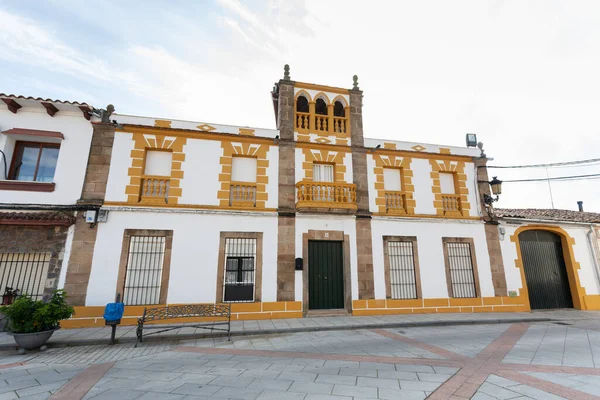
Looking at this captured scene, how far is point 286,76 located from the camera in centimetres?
1225

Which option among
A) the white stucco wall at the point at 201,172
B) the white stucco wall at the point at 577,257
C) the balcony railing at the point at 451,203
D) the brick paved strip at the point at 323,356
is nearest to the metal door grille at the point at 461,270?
the balcony railing at the point at 451,203

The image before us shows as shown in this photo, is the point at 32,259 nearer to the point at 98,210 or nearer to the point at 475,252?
the point at 98,210

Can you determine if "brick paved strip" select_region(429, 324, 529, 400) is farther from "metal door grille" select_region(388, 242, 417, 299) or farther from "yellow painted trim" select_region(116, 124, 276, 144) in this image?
"yellow painted trim" select_region(116, 124, 276, 144)

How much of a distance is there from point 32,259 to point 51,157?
357cm

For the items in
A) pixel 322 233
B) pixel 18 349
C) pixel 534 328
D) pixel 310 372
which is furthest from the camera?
pixel 322 233

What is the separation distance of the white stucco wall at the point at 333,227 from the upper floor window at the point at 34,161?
8.92m

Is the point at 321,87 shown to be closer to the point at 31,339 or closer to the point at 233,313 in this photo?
the point at 233,313

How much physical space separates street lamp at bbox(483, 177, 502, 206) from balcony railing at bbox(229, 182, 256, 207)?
10252 millimetres

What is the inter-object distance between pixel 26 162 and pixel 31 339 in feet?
21.8

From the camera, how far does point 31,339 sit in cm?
629

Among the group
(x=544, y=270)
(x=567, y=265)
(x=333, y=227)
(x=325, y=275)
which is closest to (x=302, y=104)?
(x=333, y=227)

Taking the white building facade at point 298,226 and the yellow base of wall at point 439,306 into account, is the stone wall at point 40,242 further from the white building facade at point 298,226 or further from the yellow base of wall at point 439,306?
the yellow base of wall at point 439,306

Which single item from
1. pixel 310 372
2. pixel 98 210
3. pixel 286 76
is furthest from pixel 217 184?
pixel 310 372

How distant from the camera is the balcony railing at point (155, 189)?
998 centimetres
